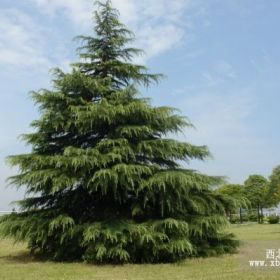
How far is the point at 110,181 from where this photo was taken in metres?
11.9

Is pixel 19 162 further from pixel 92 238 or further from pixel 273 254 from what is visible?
pixel 273 254

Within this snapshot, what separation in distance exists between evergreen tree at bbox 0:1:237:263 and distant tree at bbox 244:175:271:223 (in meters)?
33.7

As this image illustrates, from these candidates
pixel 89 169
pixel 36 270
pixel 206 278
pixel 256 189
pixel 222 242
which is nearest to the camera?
pixel 206 278

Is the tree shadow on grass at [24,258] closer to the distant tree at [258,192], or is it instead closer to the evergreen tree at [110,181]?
the evergreen tree at [110,181]

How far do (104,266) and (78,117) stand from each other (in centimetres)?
395

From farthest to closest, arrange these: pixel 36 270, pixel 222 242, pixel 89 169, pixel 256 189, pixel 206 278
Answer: pixel 256 189 < pixel 222 242 < pixel 89 169 < pixel 36 270 < pixel 206 278

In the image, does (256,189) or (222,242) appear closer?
(222,242)

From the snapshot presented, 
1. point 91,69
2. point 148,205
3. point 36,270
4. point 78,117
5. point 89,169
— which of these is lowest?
point 36,270

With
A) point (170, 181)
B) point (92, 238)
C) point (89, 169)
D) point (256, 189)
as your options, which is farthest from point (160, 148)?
point (256, 189)

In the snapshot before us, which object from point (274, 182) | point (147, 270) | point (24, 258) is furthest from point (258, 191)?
point (147, 270)

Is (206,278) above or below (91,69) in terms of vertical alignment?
below

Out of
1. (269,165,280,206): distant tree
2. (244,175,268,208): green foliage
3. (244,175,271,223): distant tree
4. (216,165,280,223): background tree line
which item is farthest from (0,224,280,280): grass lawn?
(244,175,268,208): green foliage

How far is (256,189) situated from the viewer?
47562 mm

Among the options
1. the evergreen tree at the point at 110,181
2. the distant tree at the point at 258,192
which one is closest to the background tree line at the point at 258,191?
the distant tree at the point at 258,192
